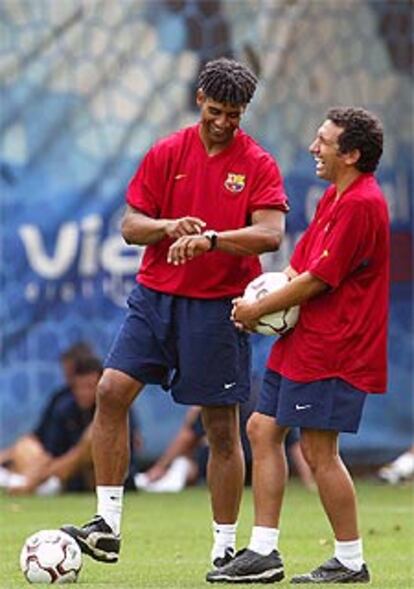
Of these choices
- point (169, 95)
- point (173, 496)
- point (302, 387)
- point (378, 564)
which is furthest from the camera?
point (169, 95)

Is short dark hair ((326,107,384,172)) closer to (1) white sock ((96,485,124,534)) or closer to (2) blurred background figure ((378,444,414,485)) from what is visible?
(1) white sock ((96,485,124,534))

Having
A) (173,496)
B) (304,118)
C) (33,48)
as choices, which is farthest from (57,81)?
(173,496)

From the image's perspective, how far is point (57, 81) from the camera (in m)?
17.3

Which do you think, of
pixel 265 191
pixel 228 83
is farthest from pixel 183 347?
pixel 228 83

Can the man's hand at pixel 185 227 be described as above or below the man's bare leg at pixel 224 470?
above

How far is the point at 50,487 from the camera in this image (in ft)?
54.9

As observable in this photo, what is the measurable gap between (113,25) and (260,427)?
28.3 ft

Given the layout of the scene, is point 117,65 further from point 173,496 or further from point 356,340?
point 356,340

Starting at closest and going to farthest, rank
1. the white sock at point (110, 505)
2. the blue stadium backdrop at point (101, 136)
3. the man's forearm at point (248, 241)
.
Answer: the man's forearm at point (248, 241) → the white sock at point (110, 505) → the blue stadium backdrop at point (101, 136)

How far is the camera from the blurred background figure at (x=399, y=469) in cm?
1752

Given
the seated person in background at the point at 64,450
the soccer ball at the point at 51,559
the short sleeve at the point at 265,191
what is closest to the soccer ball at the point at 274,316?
the short sleeve at the point at 265,191

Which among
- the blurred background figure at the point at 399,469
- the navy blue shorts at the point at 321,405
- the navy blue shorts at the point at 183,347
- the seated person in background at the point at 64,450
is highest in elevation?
the navy blue shorts at the point at 183,347

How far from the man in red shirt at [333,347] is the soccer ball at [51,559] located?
0.60 m

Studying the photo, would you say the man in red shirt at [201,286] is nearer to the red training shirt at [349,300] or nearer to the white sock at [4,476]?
the red training shirt at [349,300]
